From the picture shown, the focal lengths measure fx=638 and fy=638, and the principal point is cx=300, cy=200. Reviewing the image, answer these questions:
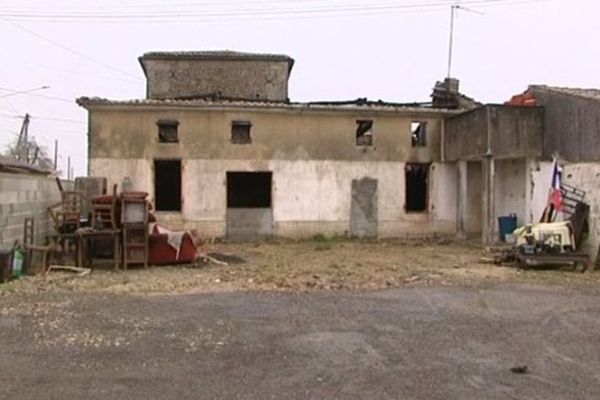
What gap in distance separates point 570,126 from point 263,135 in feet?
28.9

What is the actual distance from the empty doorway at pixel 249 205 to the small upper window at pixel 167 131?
2.00m

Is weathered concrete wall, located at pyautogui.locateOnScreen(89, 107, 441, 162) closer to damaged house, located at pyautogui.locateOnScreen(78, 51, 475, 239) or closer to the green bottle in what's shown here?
damaged house, located at pyautogui.locateOnScreen(78, 51, 475, 239)

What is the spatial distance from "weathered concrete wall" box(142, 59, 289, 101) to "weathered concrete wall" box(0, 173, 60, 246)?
37.9 ft

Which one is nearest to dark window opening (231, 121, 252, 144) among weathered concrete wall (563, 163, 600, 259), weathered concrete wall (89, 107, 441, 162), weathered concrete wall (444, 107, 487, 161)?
weathered concrete wall (89, 107, 441, 162)

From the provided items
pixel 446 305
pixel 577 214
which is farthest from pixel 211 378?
pixel 577 214

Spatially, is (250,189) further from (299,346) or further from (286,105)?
(299,346)

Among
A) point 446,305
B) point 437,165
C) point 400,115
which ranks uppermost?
point 400,115

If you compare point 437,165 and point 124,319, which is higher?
point 437,165

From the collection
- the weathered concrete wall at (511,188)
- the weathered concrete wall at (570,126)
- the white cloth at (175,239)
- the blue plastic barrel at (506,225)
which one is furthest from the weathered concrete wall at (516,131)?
the white cloth at (175,239)

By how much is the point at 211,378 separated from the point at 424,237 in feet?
51.7

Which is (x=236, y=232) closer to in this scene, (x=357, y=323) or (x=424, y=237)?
(x=424, y=237)

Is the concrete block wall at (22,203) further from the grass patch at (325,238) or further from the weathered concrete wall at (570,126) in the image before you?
the weathered concrete wall at (570,126)

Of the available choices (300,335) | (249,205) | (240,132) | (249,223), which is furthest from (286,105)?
(300,335)

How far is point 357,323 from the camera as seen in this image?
7590 mm
